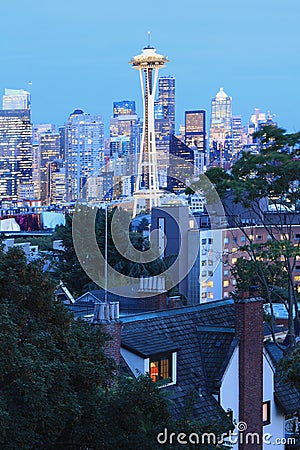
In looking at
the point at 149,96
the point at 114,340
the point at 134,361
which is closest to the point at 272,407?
the point at 134,361

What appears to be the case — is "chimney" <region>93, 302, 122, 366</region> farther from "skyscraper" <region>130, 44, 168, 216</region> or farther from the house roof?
"skyscraper" <region>130, 44, 168, 216</region>

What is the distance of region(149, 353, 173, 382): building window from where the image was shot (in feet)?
76.8

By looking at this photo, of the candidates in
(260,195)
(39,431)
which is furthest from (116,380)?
(260,195)

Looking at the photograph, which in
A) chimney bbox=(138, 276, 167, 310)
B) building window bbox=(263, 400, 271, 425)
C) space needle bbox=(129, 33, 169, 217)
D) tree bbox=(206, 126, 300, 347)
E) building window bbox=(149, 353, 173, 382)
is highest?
space needle bbox=(129, 33, 169, 217)

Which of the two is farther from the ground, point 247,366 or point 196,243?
point 196,243

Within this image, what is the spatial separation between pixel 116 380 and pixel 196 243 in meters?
86.6

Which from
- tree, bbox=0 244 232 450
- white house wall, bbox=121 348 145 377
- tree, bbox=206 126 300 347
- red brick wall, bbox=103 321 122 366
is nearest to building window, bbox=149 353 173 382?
white house wall, bbox=121 348 145 377

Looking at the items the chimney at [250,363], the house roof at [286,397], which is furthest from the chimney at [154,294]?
the chimney at [250,363]

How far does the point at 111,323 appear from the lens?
71.2 ft

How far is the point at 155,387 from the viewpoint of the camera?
1666cm

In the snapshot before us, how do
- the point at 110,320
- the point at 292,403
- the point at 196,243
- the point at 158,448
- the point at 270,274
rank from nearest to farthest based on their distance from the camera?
1. the point at 158,448
2. the point at 110,320
3. the point at 292,403
4. the point at 270,274
5. the point at 196,243

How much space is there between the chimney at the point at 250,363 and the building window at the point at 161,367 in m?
1.74

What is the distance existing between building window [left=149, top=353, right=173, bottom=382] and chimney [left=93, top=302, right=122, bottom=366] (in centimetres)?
171

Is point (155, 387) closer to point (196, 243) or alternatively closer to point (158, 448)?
point (158, 448)
